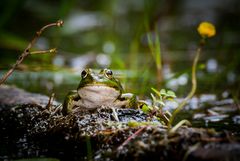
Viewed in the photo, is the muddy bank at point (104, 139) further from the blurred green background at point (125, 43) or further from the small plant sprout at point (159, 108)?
the blurred green background at point (125, 43)

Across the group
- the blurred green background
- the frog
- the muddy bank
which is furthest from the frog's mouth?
the blurred green background

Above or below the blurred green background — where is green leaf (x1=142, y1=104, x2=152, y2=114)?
below

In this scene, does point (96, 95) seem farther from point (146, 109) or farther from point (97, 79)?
point (146, 109)

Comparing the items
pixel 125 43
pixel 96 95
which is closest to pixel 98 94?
pixel 96 95

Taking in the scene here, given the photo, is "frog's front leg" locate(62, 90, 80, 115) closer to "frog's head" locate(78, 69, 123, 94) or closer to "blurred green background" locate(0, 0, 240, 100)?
"frog's head" locate(78, 69, 123, 94)

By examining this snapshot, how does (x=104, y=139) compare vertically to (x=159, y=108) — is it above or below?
below

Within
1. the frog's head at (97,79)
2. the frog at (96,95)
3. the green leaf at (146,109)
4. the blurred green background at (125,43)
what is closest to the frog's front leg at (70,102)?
the frog at (96,95)

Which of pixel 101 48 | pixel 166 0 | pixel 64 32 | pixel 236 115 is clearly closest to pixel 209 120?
pixel 236 115
